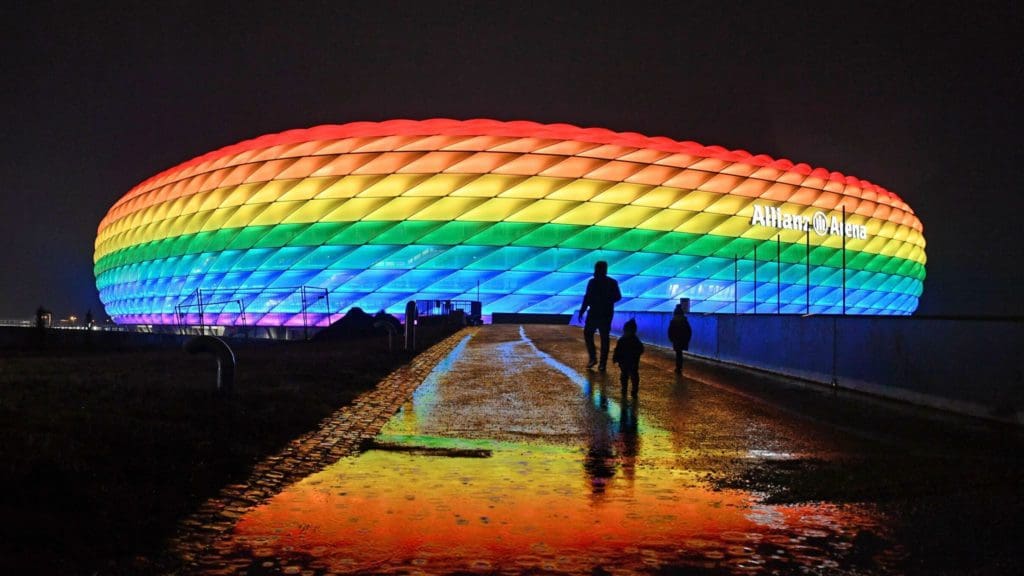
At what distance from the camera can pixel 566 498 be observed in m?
5.16

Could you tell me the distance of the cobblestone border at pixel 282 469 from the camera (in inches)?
158

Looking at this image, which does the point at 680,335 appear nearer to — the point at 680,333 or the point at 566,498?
the point at 680,333

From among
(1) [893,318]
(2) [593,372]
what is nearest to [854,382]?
(1) [893,318]

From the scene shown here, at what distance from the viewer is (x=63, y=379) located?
1012 centimetres

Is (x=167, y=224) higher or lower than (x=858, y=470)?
higher

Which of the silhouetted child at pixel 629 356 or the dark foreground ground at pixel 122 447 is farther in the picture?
the silhouetted child at pixel 629 356

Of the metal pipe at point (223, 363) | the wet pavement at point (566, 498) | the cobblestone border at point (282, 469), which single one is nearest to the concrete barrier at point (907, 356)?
the wet pavement at point (566, 498)

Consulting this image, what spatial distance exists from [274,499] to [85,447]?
4.74ft

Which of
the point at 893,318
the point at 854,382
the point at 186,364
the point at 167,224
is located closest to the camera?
the point at 893,318

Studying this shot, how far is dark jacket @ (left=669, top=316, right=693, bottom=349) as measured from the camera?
1488 centimetres

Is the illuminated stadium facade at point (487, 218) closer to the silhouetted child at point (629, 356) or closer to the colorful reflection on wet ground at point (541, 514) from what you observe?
the silhouetted child at point (629, 356)

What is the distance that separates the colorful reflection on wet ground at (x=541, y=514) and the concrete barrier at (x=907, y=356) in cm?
310

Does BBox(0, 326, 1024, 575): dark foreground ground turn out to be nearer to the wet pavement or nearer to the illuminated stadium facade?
the wet pavement

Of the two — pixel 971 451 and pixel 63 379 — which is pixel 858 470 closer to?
pixel 971 451
